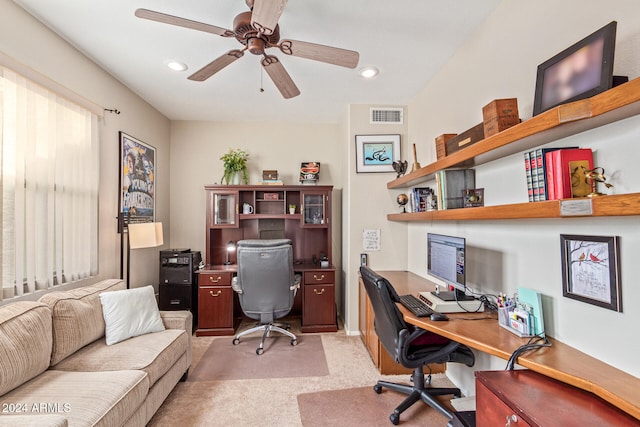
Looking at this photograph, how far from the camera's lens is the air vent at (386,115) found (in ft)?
11.1

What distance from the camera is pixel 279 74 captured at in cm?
200

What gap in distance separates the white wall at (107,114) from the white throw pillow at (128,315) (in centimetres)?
44

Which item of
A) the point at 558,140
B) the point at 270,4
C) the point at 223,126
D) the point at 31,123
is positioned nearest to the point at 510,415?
the point at 558,140

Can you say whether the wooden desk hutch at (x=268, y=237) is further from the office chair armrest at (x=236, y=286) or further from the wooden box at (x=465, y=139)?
the wooden box at (x=465, y=139)

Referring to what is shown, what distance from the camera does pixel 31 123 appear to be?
1901 millimetres

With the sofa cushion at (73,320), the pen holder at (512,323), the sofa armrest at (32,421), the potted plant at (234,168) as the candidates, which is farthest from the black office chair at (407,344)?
the potted plant at (234,168)

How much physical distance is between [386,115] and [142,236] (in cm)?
295

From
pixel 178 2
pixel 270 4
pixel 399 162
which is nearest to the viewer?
pixel 270 4

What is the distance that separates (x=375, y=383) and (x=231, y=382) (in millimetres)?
1203

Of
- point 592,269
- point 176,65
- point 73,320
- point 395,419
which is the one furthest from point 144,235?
point 592,269

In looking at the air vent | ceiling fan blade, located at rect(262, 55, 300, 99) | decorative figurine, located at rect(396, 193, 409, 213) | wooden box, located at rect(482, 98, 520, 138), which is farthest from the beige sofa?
the air vent

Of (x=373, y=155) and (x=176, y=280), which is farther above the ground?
(x=373, y=155)

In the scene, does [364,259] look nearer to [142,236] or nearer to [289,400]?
[289,400]

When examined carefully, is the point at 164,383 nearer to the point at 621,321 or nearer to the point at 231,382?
the point at 231,382
